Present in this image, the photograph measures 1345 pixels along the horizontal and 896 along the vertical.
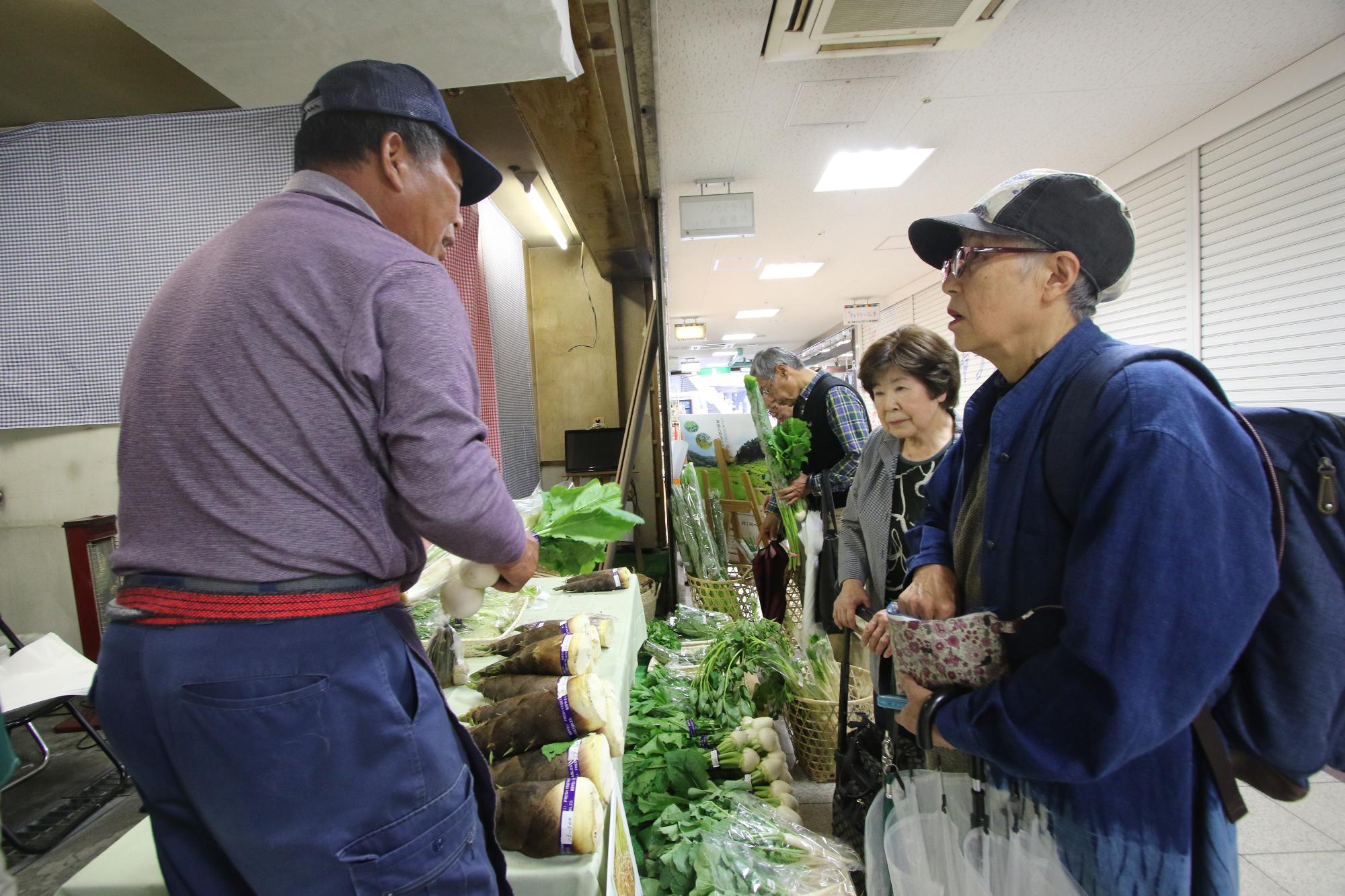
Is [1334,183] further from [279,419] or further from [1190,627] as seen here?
[279,419]

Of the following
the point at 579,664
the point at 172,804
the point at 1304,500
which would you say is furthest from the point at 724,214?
the point at 172,804

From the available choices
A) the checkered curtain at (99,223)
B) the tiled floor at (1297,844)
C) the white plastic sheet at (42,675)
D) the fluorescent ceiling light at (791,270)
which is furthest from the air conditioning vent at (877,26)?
the fluorescent ceiling light at (791,270)

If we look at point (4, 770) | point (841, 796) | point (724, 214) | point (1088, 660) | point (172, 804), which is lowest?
point (841, 796)

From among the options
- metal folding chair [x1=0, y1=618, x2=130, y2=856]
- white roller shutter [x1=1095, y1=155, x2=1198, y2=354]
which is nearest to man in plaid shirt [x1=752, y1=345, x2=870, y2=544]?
metal folding chair [x1=0, y1=618, x2=130, y2=856]

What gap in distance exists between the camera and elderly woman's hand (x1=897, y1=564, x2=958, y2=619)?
1266 millimetres

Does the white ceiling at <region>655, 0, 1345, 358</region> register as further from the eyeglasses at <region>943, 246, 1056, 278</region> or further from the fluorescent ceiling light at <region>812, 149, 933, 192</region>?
the eyeglasses at <region>943, 246, 1056, 278</region>

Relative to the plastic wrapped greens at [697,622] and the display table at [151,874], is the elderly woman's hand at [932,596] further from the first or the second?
the plastic wrapped greens at [697,622]

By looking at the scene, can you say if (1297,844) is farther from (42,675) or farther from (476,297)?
(42,675)

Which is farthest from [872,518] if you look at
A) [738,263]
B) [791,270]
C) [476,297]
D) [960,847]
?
[791,270]

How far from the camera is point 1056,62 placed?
3.64 metres

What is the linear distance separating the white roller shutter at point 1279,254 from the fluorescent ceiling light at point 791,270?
14.5ft

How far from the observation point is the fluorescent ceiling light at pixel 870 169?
16.1ft

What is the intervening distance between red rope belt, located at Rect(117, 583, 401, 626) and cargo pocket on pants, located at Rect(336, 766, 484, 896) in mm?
317

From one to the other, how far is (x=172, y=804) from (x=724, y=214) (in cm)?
523
